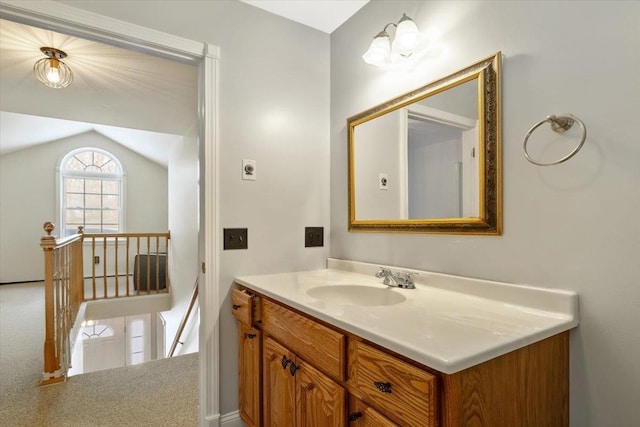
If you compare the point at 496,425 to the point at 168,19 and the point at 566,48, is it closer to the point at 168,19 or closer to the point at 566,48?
the point at 566,48

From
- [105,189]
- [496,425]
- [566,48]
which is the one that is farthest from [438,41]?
[105,189]

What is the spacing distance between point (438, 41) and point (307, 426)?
1600 mm

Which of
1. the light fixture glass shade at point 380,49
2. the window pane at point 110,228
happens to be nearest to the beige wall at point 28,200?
the window pane at point 110,228

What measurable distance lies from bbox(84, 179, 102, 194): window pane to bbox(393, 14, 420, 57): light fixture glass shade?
21.8 feet

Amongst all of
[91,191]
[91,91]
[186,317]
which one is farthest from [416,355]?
[91,191]

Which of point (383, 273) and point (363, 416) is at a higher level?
point (383, 273)

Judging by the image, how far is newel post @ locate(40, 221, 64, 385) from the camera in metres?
2.22

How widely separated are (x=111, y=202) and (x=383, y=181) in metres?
6.38

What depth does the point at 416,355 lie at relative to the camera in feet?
2.35

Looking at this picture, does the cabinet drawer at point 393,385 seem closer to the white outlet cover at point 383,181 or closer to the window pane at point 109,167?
the white outlet cover at point 383,181

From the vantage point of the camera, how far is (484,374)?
75cm

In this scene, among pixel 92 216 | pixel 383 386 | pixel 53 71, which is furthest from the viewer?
pixel 92 216

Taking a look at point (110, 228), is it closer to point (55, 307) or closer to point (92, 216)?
point (92, 216)

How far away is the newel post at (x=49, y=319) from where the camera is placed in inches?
87.4
